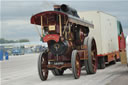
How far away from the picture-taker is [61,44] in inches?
479

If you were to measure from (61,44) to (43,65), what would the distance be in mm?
1319

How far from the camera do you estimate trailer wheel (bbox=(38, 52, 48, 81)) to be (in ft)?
40.0

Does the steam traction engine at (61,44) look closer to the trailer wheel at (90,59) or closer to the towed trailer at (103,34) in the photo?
the trailer wheel at (90,59)

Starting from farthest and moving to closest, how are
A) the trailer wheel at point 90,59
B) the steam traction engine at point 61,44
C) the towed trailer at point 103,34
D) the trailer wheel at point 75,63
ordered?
1. the towed trailer at point 103,34
2. the trailer wheel at point 90,59
3. the steam traction engine at point 61,44
4. the trailer wheel at point 75,63

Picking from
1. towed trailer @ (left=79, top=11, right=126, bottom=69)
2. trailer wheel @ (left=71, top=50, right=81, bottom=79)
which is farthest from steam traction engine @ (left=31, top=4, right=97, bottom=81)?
towed trailer @ (left=79, top=11, right=126, bottom=69)

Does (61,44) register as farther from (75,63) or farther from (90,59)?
(90,59)

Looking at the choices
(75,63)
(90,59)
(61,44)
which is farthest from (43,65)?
(90,59)

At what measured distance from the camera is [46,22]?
12352 mm

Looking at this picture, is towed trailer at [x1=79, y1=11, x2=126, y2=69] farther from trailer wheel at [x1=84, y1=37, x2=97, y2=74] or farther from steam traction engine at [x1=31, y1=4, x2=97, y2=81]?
steam traction engine at [x1=31, y1=4, x2=97, y2=81]

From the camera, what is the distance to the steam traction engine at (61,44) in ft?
38.9

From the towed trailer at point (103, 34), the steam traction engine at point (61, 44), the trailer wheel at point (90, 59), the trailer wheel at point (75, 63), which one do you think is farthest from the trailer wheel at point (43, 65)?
the towed trailer at point (103, 34)

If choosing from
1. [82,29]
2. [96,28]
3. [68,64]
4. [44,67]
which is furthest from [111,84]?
[96,28]

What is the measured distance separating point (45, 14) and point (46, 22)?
Result: 39 centimetres

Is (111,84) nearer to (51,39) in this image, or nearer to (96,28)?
(51,39)
